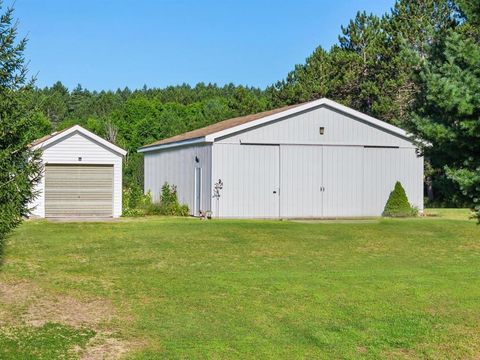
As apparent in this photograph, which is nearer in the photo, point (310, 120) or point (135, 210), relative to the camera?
point (310, 120)

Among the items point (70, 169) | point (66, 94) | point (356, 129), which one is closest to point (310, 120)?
point (356, 129)

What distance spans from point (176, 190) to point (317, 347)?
19051 mm

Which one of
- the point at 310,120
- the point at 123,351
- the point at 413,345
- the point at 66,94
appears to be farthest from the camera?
the point at 66,94

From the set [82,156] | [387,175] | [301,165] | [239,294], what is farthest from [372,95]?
[239,294]

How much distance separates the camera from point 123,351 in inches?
353

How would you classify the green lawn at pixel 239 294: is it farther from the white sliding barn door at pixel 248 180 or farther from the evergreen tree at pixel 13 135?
the white sliding barn door at pixel 248 180

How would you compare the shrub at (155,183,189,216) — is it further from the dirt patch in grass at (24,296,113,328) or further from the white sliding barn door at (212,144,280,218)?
the dirt patch in grass at (24,296,113,328)

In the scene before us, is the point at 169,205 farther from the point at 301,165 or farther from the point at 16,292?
the point at 16,292

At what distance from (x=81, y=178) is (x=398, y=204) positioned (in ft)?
39.9

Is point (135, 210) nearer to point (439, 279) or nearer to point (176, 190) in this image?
point (176, 190)

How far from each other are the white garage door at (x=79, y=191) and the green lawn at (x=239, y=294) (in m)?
5.81

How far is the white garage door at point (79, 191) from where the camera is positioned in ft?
83.0

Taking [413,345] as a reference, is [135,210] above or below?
above

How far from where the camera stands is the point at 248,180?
24.4 m
